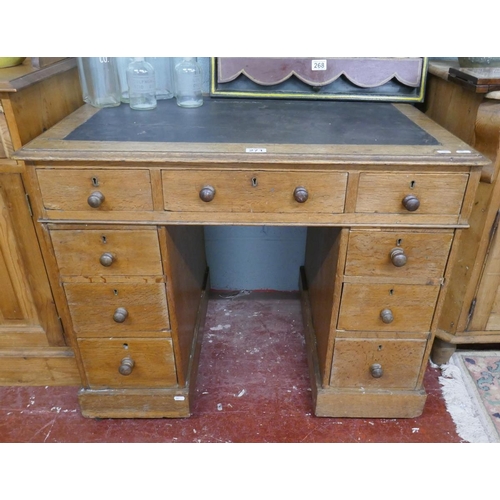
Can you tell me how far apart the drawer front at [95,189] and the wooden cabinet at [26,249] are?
0.63 feet

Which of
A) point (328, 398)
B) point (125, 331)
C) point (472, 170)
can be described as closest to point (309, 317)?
point (328, 398)

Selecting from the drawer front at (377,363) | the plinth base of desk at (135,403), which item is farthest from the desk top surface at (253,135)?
the plinth base of desk at (135,403)

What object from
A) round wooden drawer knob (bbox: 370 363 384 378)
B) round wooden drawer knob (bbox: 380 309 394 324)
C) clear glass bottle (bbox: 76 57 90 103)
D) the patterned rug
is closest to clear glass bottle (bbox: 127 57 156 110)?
clear glass bottle (bbox: 76 57 90 103)

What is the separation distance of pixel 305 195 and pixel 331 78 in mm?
691

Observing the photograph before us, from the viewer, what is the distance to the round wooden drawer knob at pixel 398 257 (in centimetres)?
126

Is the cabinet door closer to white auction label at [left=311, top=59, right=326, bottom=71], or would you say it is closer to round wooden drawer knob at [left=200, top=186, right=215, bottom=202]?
round wooden drawer knob at [left=200, top=186, right=215, bottom=202]

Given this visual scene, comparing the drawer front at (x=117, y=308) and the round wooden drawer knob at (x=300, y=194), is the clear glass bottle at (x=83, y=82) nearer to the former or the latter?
the drawer front at (x=117, y=308)

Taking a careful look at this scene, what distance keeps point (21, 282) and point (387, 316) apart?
123 cm

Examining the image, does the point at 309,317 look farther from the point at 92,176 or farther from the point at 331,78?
the point at 92,176

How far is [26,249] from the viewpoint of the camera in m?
1.45

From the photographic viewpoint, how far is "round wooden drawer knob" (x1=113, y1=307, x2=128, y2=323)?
1368 millimetres

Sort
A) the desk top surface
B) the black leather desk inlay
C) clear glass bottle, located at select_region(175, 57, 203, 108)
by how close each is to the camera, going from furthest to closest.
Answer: clear glass bottle, located at select_region(175, 57, 203, 108) → the black leather desk inlay → the desk top surface

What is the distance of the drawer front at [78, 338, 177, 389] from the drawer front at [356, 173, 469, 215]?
2.59ft

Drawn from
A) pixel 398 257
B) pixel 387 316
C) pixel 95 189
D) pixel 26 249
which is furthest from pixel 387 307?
pixel 26 249
